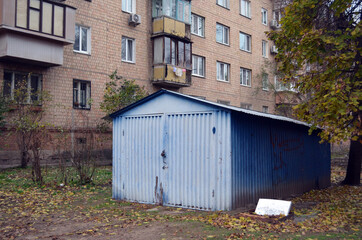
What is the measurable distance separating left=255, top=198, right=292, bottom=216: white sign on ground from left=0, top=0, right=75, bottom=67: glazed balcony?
44.5 feet

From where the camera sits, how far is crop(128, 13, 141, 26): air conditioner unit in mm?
23672

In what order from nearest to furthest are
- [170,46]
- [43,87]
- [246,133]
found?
[246,133]
[43,87]
[170,46]

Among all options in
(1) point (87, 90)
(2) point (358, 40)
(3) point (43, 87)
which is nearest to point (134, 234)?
(2) point (358, 40)

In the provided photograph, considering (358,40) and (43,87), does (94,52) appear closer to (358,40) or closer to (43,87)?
(43,87)

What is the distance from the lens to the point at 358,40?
9961mm

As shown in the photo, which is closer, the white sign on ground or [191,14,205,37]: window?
the white sign on ground

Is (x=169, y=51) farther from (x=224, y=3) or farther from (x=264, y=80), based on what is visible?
(x=264, y=80)

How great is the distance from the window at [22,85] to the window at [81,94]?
216 cm

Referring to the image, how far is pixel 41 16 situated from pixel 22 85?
3331 mm

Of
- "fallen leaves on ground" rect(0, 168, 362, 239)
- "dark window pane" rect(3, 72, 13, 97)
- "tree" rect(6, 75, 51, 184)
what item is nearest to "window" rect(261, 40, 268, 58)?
"tree" rect(6, 75, 51, 184)

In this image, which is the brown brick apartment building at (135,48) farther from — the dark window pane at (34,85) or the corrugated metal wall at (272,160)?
the corrugated metal wall at (272,160)

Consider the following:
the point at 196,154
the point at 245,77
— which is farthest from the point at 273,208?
the point at 245,77

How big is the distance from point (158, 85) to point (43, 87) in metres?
8.09

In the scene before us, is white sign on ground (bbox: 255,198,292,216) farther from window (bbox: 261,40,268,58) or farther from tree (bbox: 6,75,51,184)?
window (bbox: 261,40,268,58)
